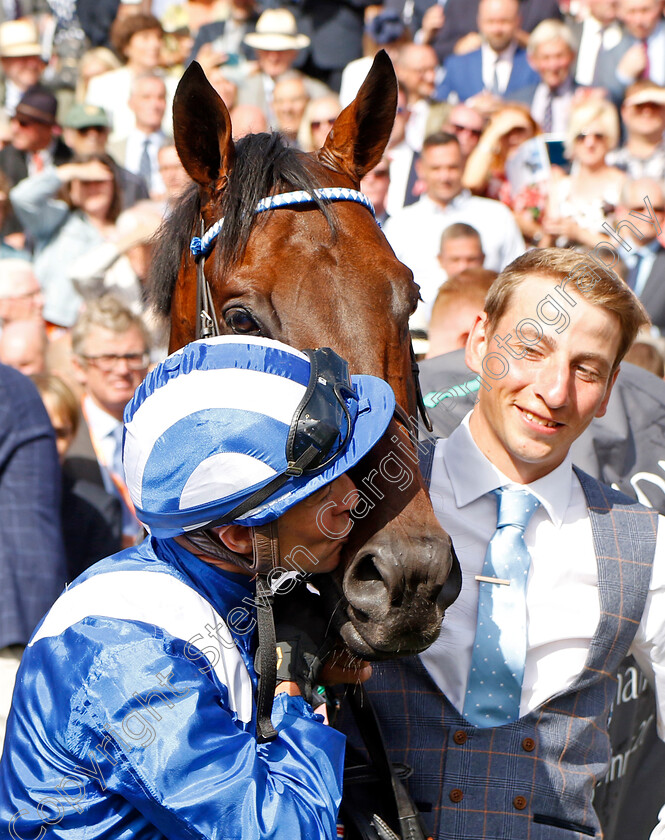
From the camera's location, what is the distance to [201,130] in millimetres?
2559

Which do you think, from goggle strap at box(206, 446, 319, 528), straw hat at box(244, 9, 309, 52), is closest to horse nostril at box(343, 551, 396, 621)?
goggle strap at box(206, 446, 319, 528)

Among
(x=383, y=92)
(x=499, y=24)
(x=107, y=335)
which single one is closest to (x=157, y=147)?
(x=499, y=24)

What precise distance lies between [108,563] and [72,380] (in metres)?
3.76

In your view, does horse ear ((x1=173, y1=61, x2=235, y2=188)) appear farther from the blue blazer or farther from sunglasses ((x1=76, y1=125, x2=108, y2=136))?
the blue blazer

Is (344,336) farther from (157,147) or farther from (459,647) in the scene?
(157,147)

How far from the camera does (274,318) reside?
7.24ft

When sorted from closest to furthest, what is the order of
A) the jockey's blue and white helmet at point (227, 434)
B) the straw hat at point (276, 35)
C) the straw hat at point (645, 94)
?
the jockey's blue and white helmet at point (227, 434)
the straw hat at point (645, 94)
the straw hat at point (276, 35)

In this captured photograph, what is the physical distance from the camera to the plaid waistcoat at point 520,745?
2213 mm

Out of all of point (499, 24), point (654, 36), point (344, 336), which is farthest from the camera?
point (499, 24)

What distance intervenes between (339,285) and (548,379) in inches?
20.5

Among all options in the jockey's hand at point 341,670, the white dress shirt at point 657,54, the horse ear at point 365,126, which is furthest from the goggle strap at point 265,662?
the white dress shirt at point 657,54

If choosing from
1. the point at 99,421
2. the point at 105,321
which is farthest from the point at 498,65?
the point at 99,421

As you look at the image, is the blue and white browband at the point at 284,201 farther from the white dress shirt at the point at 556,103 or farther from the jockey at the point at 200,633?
the white dress shirt at the point at 556,103

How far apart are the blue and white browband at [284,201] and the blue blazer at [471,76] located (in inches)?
250
